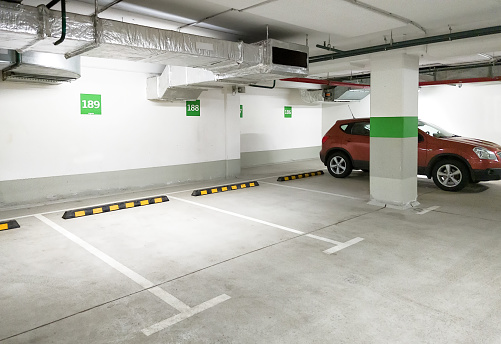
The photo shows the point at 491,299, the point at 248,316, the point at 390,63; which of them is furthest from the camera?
the point at 390,63

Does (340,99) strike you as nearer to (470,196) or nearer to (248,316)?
(470,196)

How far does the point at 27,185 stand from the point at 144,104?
2.80 meters

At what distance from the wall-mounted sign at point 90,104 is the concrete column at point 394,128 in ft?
17.1

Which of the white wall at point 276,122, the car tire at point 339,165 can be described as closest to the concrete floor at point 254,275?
the car tire at point 339,165

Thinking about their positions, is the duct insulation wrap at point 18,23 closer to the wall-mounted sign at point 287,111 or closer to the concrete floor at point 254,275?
the concrete floor at point 254,275

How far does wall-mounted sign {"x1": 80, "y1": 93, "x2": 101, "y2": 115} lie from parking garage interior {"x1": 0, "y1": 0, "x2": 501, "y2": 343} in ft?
0.09

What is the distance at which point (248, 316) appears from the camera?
2.92m

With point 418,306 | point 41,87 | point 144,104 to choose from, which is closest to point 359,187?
point 144,104

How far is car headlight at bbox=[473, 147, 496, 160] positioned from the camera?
24.6ft

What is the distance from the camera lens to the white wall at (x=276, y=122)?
40.0 ft

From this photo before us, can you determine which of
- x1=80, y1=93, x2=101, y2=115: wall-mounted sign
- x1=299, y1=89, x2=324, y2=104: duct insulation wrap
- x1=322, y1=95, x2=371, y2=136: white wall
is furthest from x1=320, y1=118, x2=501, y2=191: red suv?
x1=80, y1=93, x2=101, y2=115: wall-mounted sign

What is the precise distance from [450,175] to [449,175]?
0.02 meters

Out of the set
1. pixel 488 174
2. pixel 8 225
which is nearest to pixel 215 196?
pixel 8 225

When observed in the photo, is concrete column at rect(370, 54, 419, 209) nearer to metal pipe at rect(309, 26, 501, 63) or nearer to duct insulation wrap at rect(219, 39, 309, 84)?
metal pipe at rect(309, 26, 501, 63)
